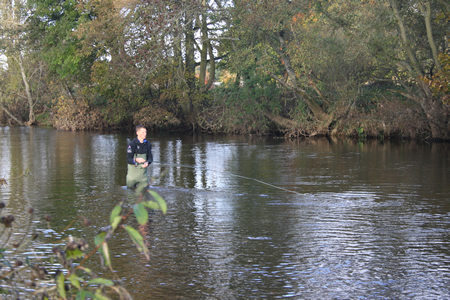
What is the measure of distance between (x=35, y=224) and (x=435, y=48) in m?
18.7

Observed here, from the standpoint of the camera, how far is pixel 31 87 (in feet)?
162

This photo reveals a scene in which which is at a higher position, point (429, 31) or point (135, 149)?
point (429, 31)

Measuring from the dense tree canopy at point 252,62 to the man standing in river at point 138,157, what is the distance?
1332 cm

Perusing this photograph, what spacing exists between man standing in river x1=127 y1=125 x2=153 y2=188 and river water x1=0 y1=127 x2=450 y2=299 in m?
0.63

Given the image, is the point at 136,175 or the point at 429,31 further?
the point at 429,31

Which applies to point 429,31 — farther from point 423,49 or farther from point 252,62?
point 252,62

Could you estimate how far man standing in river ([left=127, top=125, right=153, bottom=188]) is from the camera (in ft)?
36.9

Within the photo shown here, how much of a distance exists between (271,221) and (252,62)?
18701mm

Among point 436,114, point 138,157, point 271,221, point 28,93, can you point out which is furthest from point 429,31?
point 28,93

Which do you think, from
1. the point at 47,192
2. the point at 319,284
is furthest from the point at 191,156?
the point at 319,284

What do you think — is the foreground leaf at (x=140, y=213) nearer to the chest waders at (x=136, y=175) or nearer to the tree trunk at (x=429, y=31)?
the chest waders at (x=136, y=175)

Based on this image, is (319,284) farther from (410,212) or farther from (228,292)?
(410,212)

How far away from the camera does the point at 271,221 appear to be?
9391 millimetres

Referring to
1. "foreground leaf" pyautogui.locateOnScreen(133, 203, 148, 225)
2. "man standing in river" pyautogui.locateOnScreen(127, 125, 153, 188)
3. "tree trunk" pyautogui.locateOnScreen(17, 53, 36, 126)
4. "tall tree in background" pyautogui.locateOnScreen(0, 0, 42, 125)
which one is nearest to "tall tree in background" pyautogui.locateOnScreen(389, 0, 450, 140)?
"man standing in river" pyautogui.locateOnScreen(127, 125, 153, 188)
